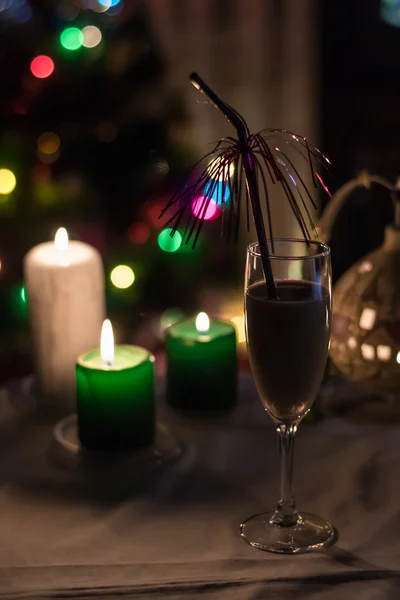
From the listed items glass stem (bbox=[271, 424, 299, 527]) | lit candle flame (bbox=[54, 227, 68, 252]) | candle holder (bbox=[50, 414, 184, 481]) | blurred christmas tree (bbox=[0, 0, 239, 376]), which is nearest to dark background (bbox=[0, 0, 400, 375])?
blurred christmas tree (bbox=[0, 0, 239, 376])

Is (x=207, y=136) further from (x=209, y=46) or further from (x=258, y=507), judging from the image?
(x=258, y=507)

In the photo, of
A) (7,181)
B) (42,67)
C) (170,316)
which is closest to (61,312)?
(7,181)

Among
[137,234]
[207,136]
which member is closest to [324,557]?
[137,234]

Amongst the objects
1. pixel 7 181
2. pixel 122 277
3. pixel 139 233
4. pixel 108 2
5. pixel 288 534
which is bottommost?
pixel 288 534

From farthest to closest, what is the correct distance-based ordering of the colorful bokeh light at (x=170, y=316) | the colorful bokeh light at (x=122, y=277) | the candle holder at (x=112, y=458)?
1. the colorful bokeh light at (x=170, y=316)
2. the colorful bokeh light at (x=122, y=277)
3. the candle holder at (x=112, y=458)

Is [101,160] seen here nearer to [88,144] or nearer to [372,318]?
[88,144]

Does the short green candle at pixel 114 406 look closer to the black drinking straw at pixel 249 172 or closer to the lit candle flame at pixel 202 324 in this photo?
the lit candle flame at pixel 202 324

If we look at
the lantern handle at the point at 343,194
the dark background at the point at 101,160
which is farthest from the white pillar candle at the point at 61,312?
the dark background at the point at 101,160
